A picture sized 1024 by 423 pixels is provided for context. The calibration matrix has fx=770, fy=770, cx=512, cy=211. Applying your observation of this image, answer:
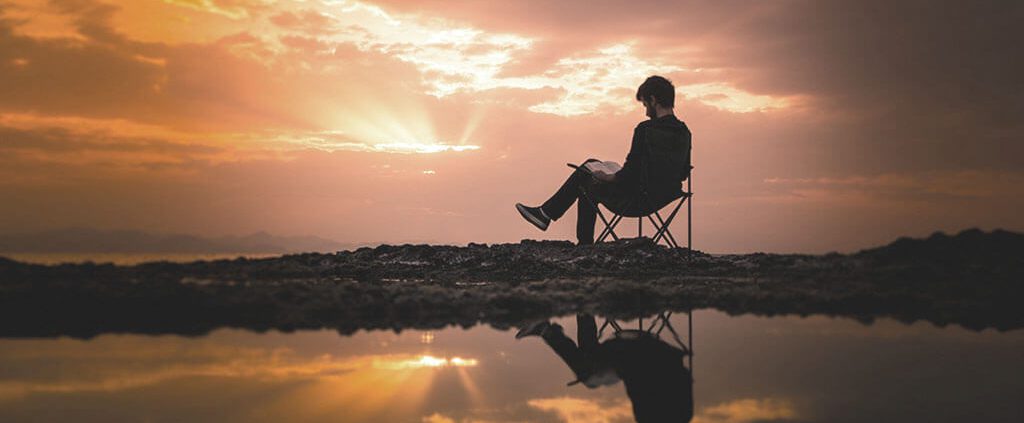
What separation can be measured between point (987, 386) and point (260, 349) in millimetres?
3421

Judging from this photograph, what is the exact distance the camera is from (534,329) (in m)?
4.79

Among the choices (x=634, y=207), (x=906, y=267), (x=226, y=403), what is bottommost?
(x=226, y=403)

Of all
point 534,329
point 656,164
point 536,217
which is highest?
point 656,164

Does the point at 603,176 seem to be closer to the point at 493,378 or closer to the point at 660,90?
the point at 660,90

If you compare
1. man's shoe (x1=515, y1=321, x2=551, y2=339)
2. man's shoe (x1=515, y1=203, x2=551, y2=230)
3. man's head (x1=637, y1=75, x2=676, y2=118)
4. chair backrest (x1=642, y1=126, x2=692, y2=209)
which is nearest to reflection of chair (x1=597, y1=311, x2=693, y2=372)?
man's shoe (x1=515, y1=321, x2=551, y2=339)

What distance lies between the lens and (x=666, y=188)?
10.2 meters

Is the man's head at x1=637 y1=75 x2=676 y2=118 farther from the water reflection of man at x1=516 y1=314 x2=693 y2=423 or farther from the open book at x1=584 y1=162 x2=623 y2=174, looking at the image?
the water reflection of man at x1=516 y1=314 x2=693 y2=423

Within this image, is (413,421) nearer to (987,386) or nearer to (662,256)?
(987,386)

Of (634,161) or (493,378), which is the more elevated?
(634,161)

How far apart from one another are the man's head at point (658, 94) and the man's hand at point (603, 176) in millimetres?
965

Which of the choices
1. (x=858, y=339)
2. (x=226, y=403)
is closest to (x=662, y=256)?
(x=858, y=339)

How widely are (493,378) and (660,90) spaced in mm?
7316

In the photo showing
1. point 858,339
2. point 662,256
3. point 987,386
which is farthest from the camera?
point 662,256

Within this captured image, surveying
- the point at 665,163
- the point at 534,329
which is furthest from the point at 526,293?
the point at 665,163
